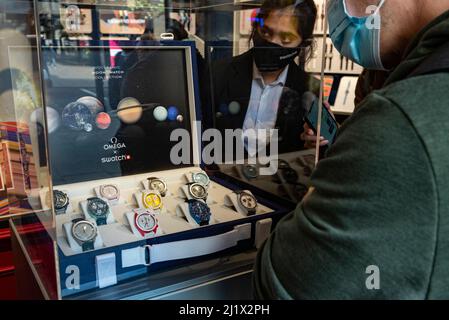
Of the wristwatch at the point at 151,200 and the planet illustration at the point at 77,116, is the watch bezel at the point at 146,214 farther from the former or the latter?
the planet illustration at the point at 77,116

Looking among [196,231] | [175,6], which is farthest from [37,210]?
[175,6]

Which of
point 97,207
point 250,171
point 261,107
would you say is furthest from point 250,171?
point 97,207

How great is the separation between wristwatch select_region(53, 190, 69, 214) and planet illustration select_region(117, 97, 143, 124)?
28 centimetres

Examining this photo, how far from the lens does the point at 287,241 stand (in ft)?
2.18

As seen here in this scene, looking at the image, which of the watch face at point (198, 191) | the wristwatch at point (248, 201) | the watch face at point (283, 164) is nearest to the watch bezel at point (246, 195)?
the wristwatch at point (248, 201)

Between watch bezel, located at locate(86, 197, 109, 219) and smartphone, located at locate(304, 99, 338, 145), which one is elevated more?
smartphone, located at locate(304, 99, 338, 145)

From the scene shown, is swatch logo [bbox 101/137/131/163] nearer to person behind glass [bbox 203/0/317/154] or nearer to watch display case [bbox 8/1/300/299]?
watch display case [bbox 8/1/300/299]

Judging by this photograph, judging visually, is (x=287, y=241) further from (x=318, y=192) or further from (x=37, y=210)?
(x=37, y=210)

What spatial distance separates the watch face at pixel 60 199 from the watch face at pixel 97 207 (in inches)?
2.4

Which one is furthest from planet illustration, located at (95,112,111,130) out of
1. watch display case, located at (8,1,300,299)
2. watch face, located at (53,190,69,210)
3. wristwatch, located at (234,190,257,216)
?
wristwatch, located at (234,190,257,216)

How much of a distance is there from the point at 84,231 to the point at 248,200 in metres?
0.45

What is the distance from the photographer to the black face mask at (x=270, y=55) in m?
1.33

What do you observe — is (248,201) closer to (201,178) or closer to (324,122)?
(201,178)

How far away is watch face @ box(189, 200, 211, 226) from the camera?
104 centimetres
